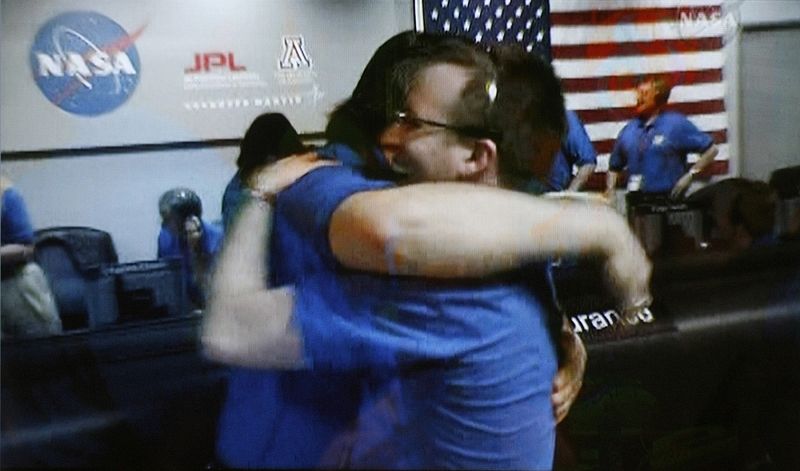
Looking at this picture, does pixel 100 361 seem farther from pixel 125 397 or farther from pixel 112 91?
pixel 112 91

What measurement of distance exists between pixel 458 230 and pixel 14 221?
0.60 m

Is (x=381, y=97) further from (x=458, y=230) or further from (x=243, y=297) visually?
(x=243, y=297)

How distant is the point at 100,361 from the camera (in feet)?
5.26

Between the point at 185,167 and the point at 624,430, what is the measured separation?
841 mm

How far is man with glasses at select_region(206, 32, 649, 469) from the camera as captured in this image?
1638 mm

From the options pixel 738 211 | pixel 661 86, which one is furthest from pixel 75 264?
pixel 738 211

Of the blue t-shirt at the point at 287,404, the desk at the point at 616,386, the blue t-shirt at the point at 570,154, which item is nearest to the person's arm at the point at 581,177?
the blue t-shirt at the point at 570,154

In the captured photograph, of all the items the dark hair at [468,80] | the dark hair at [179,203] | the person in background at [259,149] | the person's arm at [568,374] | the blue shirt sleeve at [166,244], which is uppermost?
the dark hair at [468,80]

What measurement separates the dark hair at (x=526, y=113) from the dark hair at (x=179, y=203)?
17.2 inches

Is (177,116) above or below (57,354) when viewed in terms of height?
above

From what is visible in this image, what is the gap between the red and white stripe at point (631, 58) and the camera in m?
1.84

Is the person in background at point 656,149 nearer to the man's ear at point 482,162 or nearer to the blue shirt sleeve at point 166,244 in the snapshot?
the man's ear at point 482,162

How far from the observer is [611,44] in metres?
1.87

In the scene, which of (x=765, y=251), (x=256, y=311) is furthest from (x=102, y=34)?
(x=765, y=251)
